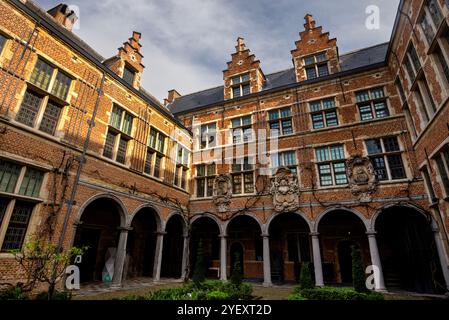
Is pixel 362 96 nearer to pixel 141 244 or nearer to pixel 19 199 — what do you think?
pixel 141 244

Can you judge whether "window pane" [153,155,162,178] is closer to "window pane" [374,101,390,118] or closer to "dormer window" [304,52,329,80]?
"dormer window" [304,52,329,80]

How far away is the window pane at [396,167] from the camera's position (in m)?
10.8

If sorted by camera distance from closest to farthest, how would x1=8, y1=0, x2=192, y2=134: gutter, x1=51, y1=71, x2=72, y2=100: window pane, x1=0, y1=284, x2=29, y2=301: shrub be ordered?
x1=0, y1=284, x2=29, y2=301: shrub
x1=8, y1=0, x2=192, y2=134: gutter
x1=51, y1=71, x2=72, y2=100: window pane

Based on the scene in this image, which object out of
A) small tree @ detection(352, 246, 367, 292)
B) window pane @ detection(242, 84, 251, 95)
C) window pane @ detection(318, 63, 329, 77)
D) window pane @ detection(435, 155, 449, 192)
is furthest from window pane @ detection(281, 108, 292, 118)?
small tree @ detection(352, 246, 367, 292)

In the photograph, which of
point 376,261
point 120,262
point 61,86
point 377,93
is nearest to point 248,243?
point 376,261

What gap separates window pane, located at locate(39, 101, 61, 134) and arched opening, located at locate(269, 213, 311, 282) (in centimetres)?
1069

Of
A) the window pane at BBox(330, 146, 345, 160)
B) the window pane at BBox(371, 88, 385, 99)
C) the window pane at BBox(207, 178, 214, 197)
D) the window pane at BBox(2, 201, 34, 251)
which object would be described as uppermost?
the window pane at BBox(371, 88, 385, 99)

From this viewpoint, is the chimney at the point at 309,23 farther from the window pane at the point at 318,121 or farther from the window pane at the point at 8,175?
the window pane at the point at 8,175

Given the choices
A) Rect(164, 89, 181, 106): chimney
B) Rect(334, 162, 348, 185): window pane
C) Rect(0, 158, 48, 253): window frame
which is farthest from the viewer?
Rect(164, 89, 181, 106): chimney

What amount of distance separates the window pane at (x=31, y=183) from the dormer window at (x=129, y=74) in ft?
21.0

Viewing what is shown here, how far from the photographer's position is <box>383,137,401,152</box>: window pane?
11252 millimetres

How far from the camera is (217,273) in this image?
1399 centimetres
